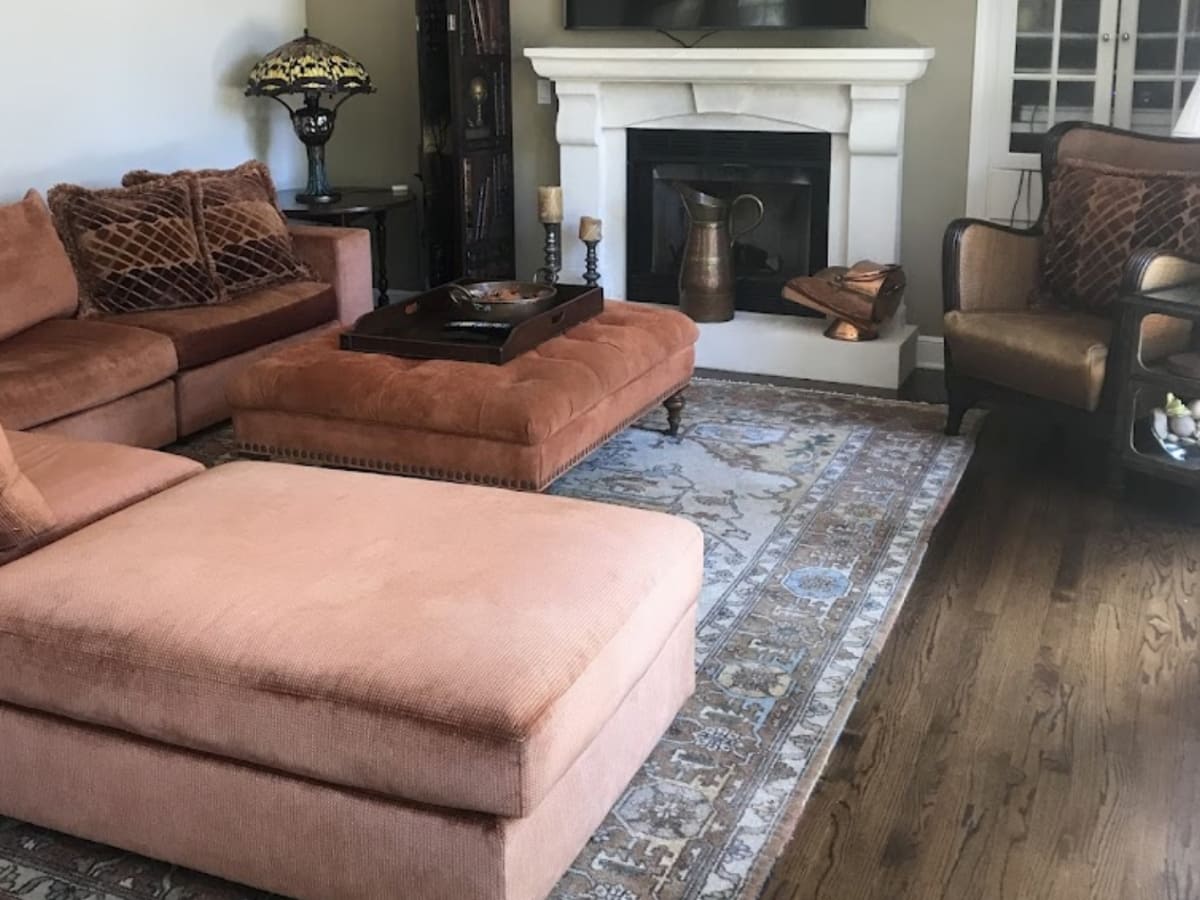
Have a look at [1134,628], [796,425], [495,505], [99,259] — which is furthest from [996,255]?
[99,259]

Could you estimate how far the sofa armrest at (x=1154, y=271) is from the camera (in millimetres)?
3783

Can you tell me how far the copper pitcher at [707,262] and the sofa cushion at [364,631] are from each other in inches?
118

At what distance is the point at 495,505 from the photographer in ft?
8.30

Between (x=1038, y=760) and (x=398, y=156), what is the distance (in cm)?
461

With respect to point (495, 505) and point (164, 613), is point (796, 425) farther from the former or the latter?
point (164, 613)

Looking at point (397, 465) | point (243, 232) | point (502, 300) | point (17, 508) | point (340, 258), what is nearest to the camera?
Answer: point (17, 508)

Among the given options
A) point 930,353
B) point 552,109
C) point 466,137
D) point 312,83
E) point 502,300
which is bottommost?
point 930,353

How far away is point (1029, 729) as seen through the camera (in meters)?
2.63

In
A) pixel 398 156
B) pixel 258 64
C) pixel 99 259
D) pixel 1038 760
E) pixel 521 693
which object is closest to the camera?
pixel 521 693

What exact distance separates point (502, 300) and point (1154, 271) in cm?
190

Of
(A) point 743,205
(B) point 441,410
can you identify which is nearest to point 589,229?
(A) point 743,205

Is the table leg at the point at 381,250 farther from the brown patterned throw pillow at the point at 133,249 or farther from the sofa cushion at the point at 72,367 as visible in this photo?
the sofa cushion at the point at 72,367

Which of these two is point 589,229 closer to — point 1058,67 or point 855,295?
point 855,295

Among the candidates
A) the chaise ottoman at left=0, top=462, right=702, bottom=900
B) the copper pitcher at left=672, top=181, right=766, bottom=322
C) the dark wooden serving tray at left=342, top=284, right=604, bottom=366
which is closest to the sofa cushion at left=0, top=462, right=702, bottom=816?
the chaise ottoman at left=0, top=462, right=702, bottom=900
